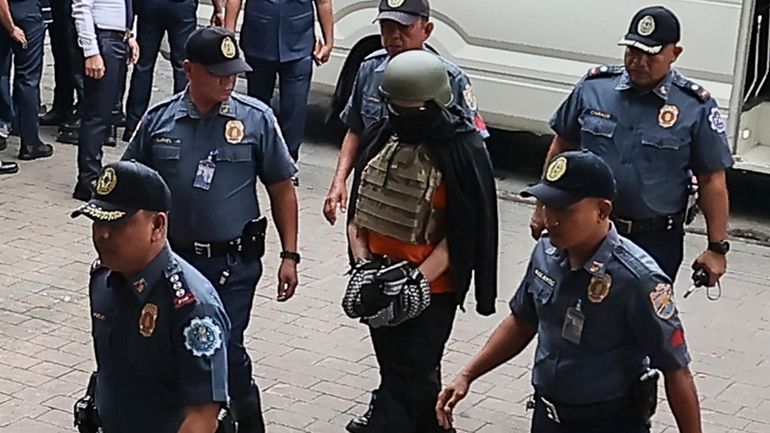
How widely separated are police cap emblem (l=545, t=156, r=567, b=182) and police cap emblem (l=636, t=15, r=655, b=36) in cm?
170

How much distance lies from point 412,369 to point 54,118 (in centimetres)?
661

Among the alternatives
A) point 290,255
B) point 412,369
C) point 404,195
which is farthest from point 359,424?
point 404,195

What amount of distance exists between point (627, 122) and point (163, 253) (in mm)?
2714

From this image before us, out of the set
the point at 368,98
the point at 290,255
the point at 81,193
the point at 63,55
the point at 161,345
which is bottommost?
the point at 81,193

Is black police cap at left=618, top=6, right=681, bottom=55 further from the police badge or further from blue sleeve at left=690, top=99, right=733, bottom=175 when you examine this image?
the police badge

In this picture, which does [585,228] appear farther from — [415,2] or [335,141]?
[335,141]

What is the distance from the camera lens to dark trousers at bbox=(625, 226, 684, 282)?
6012 mm

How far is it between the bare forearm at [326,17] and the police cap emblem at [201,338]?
250 inches

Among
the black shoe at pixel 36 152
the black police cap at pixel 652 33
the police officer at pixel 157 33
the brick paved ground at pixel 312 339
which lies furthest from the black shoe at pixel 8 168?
the black police cap at pixel 652 33

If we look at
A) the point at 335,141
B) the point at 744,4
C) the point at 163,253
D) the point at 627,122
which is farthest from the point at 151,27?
the point at 163,253

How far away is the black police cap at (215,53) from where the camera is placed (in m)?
5.38

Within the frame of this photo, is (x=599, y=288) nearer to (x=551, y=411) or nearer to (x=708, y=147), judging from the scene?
(x=551, y=411)

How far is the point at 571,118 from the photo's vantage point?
20.3 feet

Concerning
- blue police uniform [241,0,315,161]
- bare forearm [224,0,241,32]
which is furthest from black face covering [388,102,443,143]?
bare forearm [224,0,241,32]
